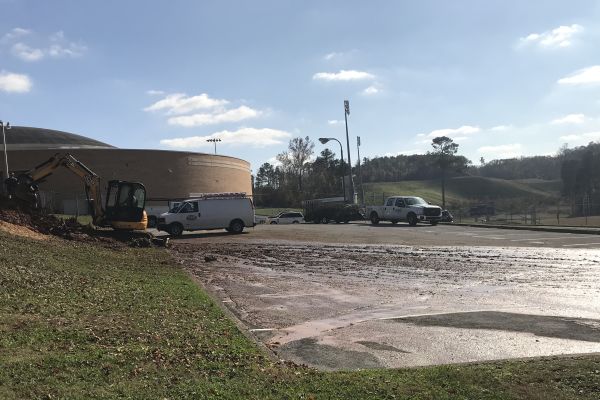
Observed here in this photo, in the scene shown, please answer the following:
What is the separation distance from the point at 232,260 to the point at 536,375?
1437cm

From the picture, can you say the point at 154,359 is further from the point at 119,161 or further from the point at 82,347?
the point at 119,161

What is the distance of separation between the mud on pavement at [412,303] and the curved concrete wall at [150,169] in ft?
168

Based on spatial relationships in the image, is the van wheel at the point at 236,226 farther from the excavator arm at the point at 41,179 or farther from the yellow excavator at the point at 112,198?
the excavator arm at the point at 41,179

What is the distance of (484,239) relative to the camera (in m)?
26.1

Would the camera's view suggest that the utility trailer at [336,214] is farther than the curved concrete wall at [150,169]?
No

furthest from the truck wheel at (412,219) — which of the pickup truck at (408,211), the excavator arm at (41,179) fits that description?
the excavator arm at (41,179)

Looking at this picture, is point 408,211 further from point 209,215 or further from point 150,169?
point 150,169

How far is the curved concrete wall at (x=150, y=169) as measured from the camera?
65312 millimetres

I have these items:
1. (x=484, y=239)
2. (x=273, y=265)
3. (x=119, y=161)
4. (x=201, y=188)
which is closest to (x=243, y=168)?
(x=201, y=188)

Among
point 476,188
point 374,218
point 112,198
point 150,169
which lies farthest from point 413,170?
point 112,198

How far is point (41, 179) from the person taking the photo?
2317 cm

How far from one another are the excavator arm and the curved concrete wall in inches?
1520

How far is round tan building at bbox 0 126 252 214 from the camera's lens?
67.2 m

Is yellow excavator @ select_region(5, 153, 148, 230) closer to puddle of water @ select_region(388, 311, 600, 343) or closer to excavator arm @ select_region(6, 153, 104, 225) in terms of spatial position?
excavator arm @ select_region(6, 153, 104, 225)
